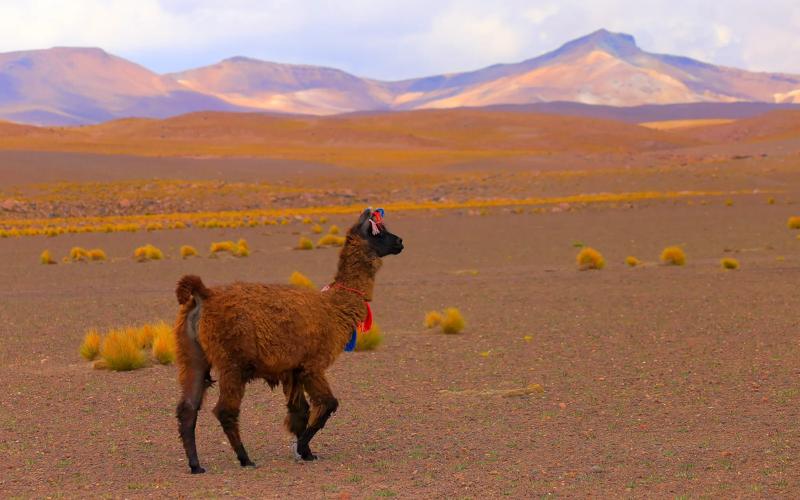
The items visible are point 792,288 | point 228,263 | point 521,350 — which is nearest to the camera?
point 521,350

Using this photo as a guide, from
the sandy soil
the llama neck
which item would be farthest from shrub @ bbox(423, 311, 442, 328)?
the llama neck

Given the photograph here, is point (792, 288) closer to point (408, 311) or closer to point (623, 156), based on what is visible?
point (408, 311)

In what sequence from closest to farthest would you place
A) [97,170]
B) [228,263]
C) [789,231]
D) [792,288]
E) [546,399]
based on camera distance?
[546,399], [792,288], [228,263], [789,231], [97,170]

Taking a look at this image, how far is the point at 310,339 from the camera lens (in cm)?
764

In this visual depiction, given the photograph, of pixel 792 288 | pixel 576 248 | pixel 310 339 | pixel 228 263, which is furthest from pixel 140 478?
pixel 576 248

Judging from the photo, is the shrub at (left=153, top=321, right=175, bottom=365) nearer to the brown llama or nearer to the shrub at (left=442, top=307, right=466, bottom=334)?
the shrub at (left=442, top=307, right=466, bottom=334)

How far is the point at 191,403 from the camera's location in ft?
24.3

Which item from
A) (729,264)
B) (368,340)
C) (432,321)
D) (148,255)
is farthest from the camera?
(148,255)

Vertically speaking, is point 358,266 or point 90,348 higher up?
point 358,266

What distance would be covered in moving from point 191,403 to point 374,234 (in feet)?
5.78

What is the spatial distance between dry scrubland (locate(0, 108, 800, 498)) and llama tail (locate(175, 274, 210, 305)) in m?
1.18

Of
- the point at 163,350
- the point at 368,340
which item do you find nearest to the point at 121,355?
the point at 163,350

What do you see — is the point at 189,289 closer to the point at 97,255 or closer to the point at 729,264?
the point at 729,264

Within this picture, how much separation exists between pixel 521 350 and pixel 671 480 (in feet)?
20.1
